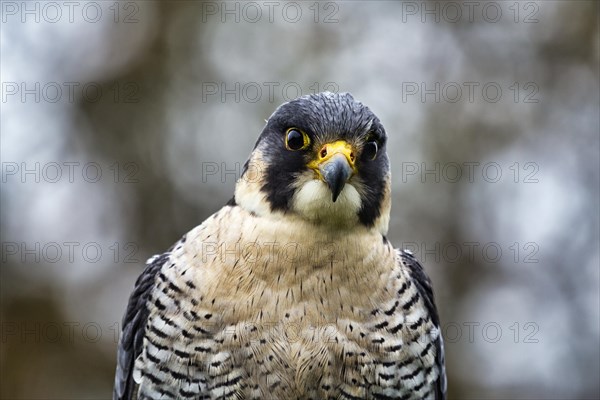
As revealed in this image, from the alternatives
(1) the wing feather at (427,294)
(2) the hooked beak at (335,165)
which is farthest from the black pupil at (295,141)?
(1) the wing feather at (427,294)

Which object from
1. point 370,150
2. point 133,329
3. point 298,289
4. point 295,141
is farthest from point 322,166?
point 133,329

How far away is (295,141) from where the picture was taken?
4090 millimetres

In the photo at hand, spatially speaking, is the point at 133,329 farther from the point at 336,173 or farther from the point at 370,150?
the point at 370,150

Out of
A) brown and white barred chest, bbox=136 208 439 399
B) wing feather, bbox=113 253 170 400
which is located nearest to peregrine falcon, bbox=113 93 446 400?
brown and white barred chest, bbox=136 208 439 399

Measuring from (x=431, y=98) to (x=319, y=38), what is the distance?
1860 mm

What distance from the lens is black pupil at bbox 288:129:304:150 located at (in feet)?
13.4

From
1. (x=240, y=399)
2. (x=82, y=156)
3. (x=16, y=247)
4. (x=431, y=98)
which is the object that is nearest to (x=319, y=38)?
(x=431, y=98)

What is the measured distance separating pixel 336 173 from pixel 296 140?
389 mm

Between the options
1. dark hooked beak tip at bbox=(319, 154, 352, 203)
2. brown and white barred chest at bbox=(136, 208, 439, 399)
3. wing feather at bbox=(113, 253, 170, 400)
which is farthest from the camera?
wing feather at bbox=(113, 253, 170, 400)

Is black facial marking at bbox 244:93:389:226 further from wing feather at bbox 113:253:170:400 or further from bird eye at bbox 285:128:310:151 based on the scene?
wing feather at bbox 113:253:170:400

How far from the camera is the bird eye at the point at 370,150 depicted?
4.14 meters

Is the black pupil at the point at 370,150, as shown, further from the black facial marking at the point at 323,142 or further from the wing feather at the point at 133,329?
the wing feather at the point at 133,329

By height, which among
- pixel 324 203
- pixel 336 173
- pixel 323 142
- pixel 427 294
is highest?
pixel 323 142

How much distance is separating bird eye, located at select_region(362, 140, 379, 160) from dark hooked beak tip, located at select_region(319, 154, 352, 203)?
26cm
